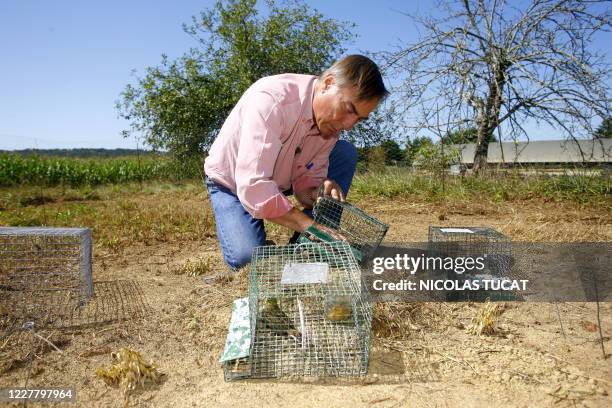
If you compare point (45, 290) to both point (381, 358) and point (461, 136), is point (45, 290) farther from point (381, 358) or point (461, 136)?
point (461, 136)

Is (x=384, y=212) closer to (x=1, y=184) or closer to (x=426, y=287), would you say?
(x=426, y=287)

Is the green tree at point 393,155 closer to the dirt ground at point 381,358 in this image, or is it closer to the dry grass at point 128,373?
the dirt ground at point 381,358

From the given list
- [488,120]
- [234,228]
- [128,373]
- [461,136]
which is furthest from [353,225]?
[488,120]

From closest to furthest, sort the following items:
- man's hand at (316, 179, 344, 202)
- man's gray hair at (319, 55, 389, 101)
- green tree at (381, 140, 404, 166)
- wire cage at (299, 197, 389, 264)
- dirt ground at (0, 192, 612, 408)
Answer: dirt ground at (0, 192, 612, 408) → man's gray hair at (319, 55, 389, 101) → wire cage at (299, 197, 389, 264) → man's hand at (316, 179, 344, 202) → green tree at (381, 140, 404, 166)

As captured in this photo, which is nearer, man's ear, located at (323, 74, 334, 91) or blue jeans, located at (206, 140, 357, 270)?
man's ear, located at (323, 74, 334, 91)

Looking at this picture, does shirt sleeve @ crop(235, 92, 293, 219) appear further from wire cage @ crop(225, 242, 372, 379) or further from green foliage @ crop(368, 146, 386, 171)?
green foliage @ crop(368, 146, 386, 171)

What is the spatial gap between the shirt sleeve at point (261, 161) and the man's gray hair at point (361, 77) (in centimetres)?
39

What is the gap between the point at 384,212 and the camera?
5.00m

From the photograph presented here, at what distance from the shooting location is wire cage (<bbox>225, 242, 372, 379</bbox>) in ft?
5.45

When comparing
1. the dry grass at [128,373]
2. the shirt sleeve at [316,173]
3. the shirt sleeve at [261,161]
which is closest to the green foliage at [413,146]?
the shirt sleeve at [316,173]

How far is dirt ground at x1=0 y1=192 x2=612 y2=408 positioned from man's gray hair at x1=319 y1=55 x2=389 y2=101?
3.59 feet

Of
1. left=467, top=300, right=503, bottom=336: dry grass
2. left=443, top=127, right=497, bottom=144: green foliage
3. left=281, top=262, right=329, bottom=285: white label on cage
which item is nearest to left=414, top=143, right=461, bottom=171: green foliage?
left=443, top=127, right=497, bottom=144: green foliage

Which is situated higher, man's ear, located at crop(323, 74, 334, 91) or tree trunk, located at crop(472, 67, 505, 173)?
tree trunk, located at crop(472, 67, 505, 173)

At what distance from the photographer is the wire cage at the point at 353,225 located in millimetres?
2559
